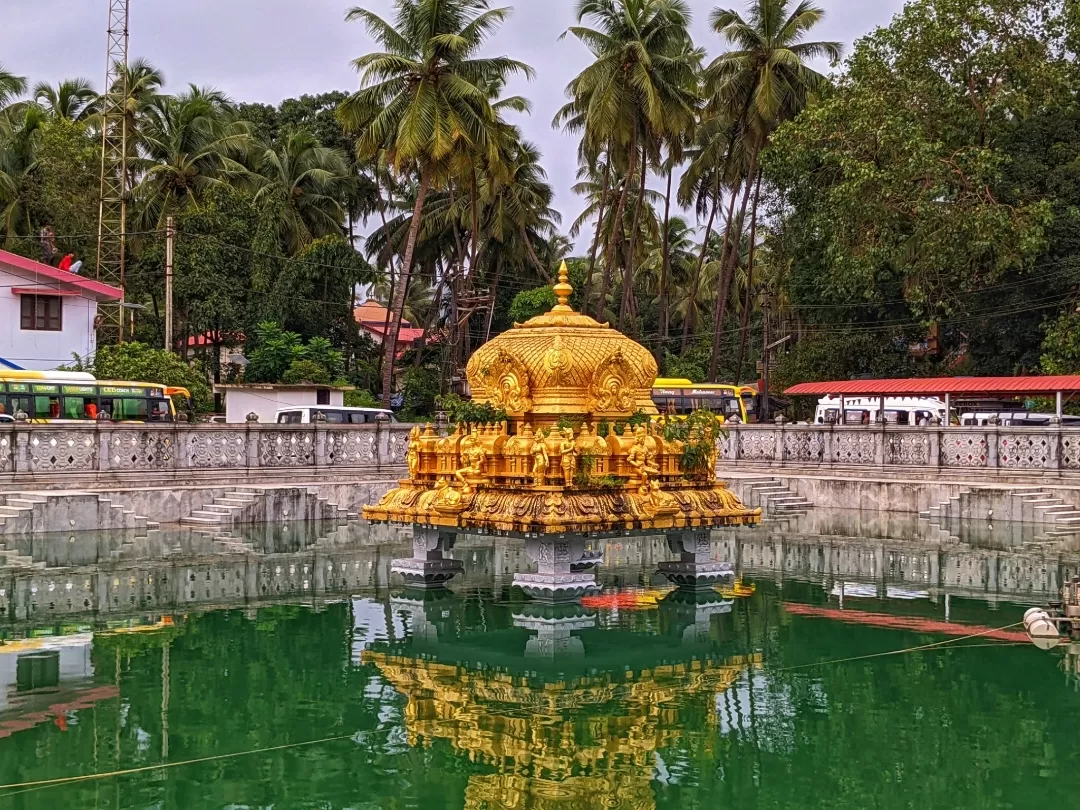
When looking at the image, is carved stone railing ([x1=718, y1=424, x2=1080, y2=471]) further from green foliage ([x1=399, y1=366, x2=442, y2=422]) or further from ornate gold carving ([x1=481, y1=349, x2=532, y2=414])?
green foliage ([x1=399, y1=366, x2=442, y2=422])

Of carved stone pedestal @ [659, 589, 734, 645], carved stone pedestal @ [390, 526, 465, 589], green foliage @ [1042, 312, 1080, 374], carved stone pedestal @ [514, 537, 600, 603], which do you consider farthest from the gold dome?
green foliage @ [1042, 312, 1080, 374]

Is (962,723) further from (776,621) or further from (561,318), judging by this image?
(561,318)

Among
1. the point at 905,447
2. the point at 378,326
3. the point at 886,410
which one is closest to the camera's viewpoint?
the point at 905,447

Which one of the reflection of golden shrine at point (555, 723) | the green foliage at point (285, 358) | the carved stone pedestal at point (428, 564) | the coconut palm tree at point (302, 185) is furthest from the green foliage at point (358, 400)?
the reflection of golden shrine at point (555, 723)

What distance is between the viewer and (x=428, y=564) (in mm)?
17078

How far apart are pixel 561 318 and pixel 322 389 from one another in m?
24.6

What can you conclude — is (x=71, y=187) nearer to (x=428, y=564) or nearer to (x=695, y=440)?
(x=428, y=564)

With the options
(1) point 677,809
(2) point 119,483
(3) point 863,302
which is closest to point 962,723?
(1) point 677,809

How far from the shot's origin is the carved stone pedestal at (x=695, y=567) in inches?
670

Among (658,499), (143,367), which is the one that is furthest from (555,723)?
(143,367)

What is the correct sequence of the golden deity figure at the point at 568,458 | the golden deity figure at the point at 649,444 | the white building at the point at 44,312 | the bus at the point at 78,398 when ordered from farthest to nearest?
the white building at the point at 44,312
the bus at the point at 78,398
the golden deity figure at the point at 649,444
the golden deity figure at the point at 568,458

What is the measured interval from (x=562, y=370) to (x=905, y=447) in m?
13.9

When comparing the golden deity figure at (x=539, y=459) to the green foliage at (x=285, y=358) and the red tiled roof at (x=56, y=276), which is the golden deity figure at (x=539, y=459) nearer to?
the red tiled roof at (x=56, y=276)

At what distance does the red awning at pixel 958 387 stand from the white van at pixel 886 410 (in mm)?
842
